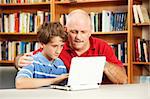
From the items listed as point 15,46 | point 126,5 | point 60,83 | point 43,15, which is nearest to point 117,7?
point 126,5

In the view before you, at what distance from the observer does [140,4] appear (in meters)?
3.42

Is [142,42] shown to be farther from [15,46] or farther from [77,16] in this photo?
[15,46]

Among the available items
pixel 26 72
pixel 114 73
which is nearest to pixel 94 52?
pixel 114 73

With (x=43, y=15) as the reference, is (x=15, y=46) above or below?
below

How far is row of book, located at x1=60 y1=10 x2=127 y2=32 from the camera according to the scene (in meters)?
3.44

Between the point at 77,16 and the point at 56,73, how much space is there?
0.51 metres

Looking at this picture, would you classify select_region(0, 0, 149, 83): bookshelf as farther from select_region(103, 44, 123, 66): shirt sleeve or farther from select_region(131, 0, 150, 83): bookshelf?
select_region(103, 44, 123, 66): shirt sleeve

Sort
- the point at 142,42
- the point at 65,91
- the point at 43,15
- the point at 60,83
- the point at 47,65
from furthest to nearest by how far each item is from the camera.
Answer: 1. the point at 43,15
2. the point at 142,42
3. the point at 47,65
4. the point at 60,83
5. the point at 65,91

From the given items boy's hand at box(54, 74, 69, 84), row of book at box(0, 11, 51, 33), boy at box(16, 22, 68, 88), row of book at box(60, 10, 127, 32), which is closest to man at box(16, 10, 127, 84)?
boy at box(16, 22, 68, 88)

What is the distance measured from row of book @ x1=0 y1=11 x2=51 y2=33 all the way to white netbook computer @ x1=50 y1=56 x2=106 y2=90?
2.46 metres

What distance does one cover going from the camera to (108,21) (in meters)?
3.54

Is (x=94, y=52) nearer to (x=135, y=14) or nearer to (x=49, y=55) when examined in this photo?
(x=49, y=55)

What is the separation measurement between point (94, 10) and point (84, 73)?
2.41 m

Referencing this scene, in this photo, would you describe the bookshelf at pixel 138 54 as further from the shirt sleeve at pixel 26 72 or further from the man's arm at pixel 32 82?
the man's arm at pixel 32 82
